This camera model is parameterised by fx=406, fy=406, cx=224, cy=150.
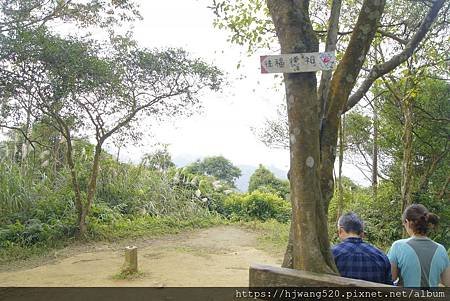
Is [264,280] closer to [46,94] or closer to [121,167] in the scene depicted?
[46,94]

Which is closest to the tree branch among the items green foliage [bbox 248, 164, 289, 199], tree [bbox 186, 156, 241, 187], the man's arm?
the man's arm

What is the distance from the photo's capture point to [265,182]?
1772cm

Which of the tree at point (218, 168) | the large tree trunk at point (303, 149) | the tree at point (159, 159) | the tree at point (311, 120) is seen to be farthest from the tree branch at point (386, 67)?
the tree at point (218, 168)

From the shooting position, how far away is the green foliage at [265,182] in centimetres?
1708

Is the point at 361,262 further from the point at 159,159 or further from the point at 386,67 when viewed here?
the point at 159,159

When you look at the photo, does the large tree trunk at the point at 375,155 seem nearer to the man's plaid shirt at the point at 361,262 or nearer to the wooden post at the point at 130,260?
the wooden post at the point at 130,260

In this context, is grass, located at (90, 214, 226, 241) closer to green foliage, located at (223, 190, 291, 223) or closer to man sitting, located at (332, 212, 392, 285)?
green foliage, located at (223, 190, 291, 223)

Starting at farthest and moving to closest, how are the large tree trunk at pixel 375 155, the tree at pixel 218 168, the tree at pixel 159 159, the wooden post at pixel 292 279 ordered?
the tree at pixel 218 168 → the tree at pixel 159 159 → the large tree trunk at pixel 375 155 → the wooden post at pixel 292 279

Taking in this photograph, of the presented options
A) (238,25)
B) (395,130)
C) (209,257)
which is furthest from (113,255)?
(395,130)

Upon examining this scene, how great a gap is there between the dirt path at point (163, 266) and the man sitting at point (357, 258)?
286 centimetres

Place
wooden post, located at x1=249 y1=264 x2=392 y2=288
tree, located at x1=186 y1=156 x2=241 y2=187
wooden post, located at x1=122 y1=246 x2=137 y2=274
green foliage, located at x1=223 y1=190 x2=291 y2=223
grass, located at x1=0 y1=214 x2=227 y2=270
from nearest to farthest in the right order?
1. wooden post, located at x1=249 y1=264 x2=392 y2=288
2. wooden post, located at x1=122 y1=246 x2=137 y2=274
3. grass, located at x1=0 y1=214 x2=227 y2=270
4. green foliage, located at x1=223 y1=190 x2=291 y2=223
5. tree, located at x1=186 y1=156 x2=241 y2=187

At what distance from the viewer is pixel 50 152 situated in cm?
938

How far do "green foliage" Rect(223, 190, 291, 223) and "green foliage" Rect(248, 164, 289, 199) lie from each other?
320 cm

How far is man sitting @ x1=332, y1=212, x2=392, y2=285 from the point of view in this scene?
2.27 meters
